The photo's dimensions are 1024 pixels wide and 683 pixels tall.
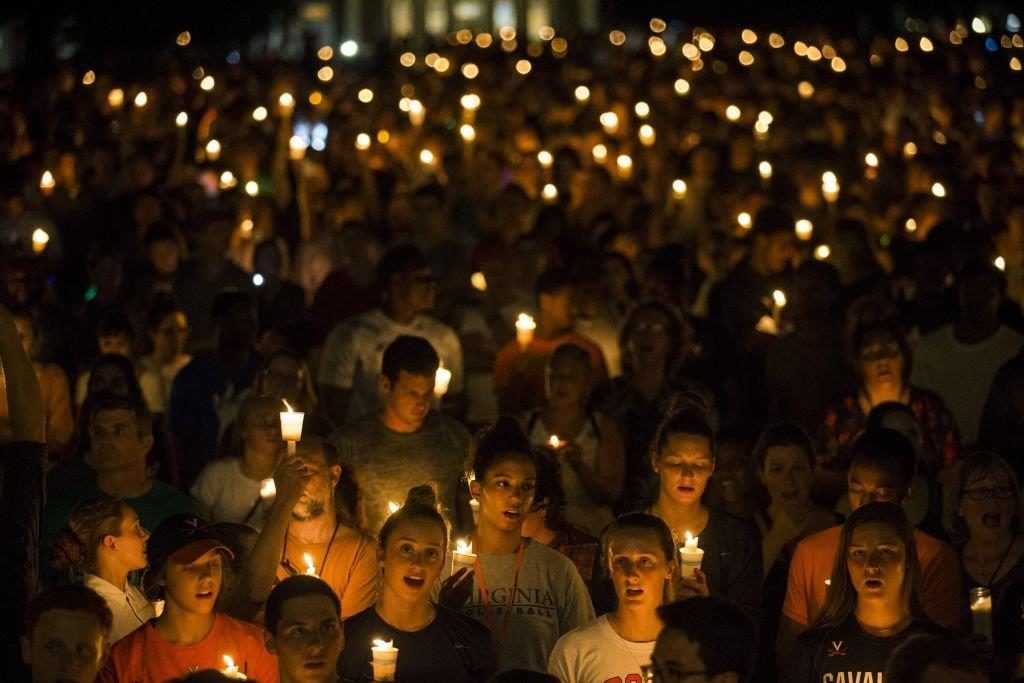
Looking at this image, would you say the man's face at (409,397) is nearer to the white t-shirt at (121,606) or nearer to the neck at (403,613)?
the white t-shirt at (121,606)

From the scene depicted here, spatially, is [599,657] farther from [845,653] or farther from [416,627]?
[845,653]

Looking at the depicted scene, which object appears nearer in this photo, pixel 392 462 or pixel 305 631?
pixel 305 631

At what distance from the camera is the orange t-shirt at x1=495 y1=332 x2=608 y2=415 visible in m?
10.3

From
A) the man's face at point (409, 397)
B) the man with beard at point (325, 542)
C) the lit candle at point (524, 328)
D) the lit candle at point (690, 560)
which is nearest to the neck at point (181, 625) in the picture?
the man with beard at point (325, 542)

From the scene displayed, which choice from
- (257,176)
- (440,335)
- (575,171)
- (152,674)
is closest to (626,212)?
(575,171)

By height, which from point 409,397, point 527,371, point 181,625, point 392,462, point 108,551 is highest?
point 527,371

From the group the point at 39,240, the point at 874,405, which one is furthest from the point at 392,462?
the point at 39,240

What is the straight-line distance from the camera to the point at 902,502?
7855mm

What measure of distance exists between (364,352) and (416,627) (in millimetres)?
3278

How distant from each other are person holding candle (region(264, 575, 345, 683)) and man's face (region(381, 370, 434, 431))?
219 cm

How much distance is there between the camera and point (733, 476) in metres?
8.70

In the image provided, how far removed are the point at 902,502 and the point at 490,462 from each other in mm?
1598

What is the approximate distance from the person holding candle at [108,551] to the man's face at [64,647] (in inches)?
37.0

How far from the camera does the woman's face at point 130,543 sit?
7109 mm
